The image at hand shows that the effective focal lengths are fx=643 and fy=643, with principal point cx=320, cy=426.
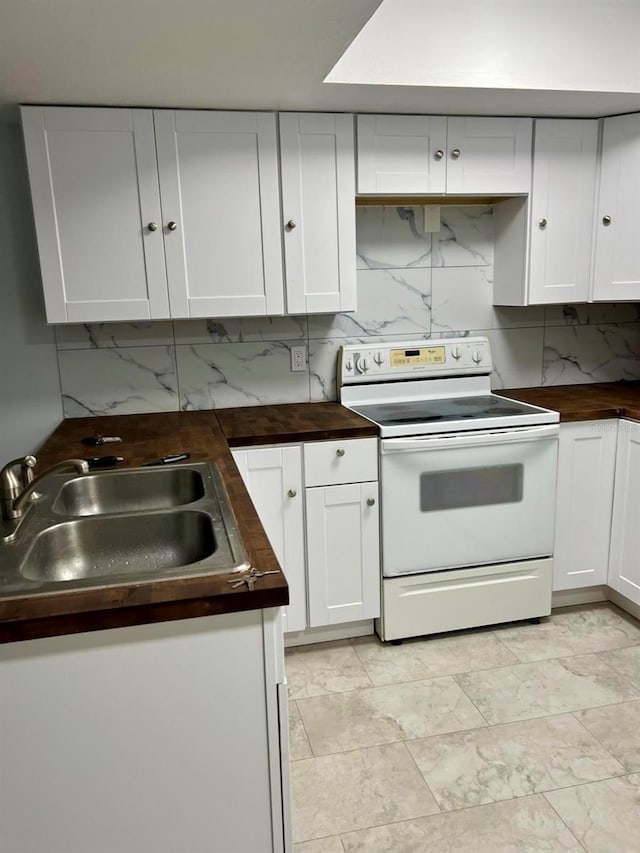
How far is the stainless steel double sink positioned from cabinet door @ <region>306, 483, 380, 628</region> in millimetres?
714

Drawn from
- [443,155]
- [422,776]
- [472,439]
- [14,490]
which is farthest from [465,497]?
[14,490]

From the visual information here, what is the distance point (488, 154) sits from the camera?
2615mm

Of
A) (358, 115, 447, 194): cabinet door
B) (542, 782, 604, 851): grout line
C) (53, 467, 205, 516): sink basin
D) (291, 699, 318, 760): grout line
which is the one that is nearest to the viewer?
(542, 782, 604, 851): grout line

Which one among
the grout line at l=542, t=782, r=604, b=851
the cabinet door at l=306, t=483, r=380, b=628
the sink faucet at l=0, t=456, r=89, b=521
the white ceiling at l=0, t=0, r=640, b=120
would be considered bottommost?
the grout line at l=542, t=782, r=604, b=851

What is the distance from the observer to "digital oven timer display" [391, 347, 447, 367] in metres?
2.88

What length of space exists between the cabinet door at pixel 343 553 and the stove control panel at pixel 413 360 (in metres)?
0.61

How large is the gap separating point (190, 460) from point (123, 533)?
43 centimetres

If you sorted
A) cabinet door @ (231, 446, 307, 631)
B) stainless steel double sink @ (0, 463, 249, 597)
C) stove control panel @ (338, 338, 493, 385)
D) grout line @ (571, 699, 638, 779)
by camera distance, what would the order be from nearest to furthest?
stainless steel double sink @ (0, 463, 249, 597) < grout line @ (571, 699, 638, 779) < cabinet door @ (231, 446, 307, 631) < stove control panel @ (338, 338, 493, 385)

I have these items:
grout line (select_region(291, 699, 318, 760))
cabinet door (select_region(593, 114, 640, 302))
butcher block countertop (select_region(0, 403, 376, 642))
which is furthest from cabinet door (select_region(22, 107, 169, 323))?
cabinet door (select_region(593, 114, 640, 302))

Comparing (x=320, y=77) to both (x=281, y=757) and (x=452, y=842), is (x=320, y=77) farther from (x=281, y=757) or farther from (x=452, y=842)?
(x=452, y=842)


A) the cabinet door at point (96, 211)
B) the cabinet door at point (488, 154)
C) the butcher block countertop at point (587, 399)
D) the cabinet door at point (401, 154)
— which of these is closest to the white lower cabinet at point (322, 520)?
the cabinet door at point (96, 211)

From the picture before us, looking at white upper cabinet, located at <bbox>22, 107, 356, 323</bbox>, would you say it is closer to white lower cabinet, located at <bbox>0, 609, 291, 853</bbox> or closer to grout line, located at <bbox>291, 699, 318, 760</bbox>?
grout line, located at <bbox>291, 699, 318, 760</bbox>

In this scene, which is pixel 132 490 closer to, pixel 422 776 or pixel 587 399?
pixel 422 776

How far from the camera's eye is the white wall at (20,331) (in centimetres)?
249
